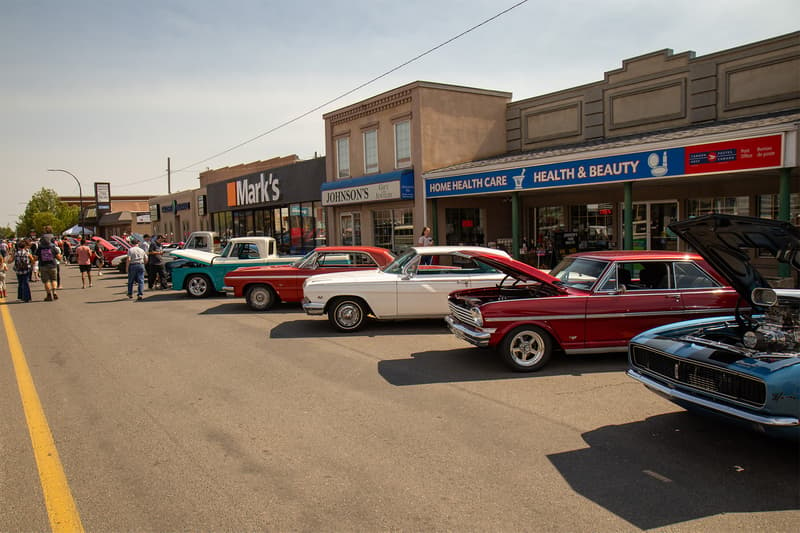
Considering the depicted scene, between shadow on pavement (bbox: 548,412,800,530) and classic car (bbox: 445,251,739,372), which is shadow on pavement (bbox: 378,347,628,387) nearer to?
classic car (bbox: 445,251,739,372)

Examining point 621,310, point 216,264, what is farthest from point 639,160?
point 216,264

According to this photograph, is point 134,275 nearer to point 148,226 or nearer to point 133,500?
point 133,500

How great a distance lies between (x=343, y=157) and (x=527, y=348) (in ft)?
62.0

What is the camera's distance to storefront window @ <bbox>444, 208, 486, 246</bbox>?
2059 cm

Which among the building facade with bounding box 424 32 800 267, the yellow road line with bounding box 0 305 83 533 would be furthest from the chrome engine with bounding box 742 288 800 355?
the building facade with bounding box 424 32 800 267

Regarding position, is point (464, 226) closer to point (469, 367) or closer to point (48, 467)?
point (469, 367)

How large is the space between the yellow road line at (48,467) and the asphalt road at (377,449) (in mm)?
53

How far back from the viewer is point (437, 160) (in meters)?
20.2

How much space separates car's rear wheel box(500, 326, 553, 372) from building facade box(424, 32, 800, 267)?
7.27 metres

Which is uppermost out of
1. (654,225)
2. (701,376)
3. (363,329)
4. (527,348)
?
(654,225)

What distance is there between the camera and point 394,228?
22031 millimetres

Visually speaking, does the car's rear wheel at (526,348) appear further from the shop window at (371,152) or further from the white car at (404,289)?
the shop window at (371,152)

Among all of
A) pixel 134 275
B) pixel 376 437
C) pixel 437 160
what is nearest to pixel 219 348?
pixel 376 437

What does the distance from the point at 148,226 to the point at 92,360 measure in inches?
2370
